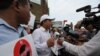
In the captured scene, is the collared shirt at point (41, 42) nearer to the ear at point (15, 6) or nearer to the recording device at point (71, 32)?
the recording device at point (71, 32)

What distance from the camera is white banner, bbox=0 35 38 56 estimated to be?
1686 mm

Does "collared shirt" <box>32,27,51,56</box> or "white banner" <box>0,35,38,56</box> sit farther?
"collared shirt" <box>32,27,51,56</box>

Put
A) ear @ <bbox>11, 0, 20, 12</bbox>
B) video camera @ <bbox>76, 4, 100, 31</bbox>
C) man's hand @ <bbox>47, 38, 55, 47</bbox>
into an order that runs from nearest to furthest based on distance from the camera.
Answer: ear @ <bbox>11, 0, 20, 12</bbox>, video camera @ <bbox>76, 4, 100, 31</bbox>, man's hand @ <bbox>47, 38, 55, 47</bbox>

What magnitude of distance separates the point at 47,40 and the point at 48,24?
609 millimetres


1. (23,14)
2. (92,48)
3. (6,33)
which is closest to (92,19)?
(92,48)

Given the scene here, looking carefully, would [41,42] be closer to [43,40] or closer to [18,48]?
[43,40]

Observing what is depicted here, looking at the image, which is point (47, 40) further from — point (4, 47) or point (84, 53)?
point (4, 47)

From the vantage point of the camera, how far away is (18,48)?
1.75m

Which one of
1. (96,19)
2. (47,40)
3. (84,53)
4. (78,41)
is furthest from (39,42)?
(96,19)

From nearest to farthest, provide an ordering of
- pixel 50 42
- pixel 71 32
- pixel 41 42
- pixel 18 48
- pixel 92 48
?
pixel 18 48, pixel 92 48, pixel 50 42, pixel 71 32, pixel 41 42

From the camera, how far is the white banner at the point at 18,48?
1.69m

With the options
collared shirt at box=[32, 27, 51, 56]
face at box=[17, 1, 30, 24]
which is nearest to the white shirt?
face at box=[17, 1, 30, 24]

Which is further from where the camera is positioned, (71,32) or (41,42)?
(41,42)

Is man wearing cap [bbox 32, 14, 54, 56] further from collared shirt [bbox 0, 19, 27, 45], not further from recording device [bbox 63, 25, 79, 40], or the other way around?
collared shirt [bbox 0, 19, 27, 45]
